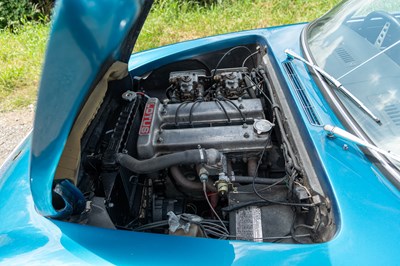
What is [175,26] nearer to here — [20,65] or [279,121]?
[20,65]

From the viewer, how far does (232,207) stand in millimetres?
1544

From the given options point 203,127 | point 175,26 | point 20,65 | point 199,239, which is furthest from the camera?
point 175,26

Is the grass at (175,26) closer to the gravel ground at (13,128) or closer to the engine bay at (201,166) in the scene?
the gravel ground at (13,128)

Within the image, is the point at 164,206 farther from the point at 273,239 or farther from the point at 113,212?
the point at 273,239

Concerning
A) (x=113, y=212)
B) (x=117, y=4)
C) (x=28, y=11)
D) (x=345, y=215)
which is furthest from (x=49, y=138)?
(x=28, y=11)

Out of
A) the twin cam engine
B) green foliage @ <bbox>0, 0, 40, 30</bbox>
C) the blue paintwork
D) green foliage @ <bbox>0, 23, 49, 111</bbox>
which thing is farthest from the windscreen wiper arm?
green foliage @ <bbox>0, 0, 40, 30</bbox>

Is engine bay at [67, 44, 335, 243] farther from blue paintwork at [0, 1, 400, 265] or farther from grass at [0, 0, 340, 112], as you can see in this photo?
grass at [0, 0, 340, 112]

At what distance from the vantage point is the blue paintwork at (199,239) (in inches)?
44.4

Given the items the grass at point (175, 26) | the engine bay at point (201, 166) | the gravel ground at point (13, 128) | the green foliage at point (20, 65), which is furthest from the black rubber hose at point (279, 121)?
the grass at point (175, 26)

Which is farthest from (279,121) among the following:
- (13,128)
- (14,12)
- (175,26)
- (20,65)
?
(14,12)

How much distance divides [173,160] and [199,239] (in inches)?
17.2

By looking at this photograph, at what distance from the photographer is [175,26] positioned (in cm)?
532

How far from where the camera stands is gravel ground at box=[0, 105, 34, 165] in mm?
3600

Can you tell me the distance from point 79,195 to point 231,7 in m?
4.97
